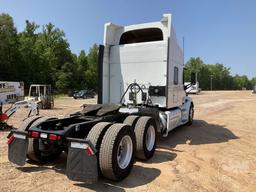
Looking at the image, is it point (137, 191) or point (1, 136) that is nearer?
point (137, 191)

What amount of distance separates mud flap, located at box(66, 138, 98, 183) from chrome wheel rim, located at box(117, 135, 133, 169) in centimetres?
84

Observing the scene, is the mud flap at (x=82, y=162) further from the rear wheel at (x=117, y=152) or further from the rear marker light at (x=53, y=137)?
the rear marker light at (x=53, y=137)

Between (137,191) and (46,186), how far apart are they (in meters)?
1.55

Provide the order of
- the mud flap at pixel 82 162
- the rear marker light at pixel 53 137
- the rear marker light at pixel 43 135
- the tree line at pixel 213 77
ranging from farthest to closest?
the tree line at pixel 213 77 → the rear marker light at pixel 43 135 → the rear marker light at pixel 53 137 → the mud flap at pixel 82 162

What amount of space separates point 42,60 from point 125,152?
2264 inches

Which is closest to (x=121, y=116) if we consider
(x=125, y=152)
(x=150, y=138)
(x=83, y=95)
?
(x=150, y=138)

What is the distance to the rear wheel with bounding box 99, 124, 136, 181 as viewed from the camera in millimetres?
4479

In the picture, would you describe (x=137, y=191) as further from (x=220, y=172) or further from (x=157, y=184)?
(x=220, y=172)

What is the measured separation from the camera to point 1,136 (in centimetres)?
857

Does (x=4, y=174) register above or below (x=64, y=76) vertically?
below

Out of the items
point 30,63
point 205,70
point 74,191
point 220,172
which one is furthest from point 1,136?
point 205,70

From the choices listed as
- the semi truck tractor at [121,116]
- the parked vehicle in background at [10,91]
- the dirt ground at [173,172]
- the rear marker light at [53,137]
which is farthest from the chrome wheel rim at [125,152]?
the parked vehicle in background at [10,91]

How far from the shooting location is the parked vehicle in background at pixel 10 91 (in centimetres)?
1028

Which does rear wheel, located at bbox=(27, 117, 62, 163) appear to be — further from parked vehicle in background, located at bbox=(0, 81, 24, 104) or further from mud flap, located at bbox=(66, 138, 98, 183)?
parked vehicle in background, located at bbox=(0, 81, 24, 104)
